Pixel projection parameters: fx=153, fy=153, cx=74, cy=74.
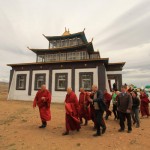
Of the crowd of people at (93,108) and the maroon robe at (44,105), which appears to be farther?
the maroon robe at (44,105)

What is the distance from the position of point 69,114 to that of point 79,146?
5.06 feet

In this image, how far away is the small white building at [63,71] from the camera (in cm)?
1820

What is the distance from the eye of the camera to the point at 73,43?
23.1m

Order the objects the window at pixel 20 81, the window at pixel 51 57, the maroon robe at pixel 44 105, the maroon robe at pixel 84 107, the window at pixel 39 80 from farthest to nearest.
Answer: the window at pixel 51 57 < the window at pixel 20 81 < the window at pixel 39 80 < the maroon robe at pixel 84 107 < the maroon robe at pixel 44 105

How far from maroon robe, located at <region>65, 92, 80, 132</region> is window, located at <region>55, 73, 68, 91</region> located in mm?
12645

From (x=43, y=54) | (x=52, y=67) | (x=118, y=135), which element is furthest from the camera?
(x=43, y=54)

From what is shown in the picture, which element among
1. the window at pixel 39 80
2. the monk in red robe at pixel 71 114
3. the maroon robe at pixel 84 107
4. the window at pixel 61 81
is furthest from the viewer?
the window at pixel 39 80

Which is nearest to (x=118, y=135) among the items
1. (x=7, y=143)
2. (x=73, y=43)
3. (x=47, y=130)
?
(x=47, y=130)

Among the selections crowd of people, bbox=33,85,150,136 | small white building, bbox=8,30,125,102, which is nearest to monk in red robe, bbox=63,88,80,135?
crowd of people, bbox=33,85,150,136

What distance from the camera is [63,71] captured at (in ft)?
63.9

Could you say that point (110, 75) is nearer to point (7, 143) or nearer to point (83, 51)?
point (83, 51)

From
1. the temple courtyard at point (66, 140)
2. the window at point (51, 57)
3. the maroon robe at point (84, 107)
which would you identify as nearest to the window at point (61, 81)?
the window at point (51, 57)

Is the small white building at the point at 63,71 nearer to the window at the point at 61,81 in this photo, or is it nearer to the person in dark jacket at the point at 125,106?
the window at the point at 61,81

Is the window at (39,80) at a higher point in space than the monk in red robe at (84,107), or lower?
higher
